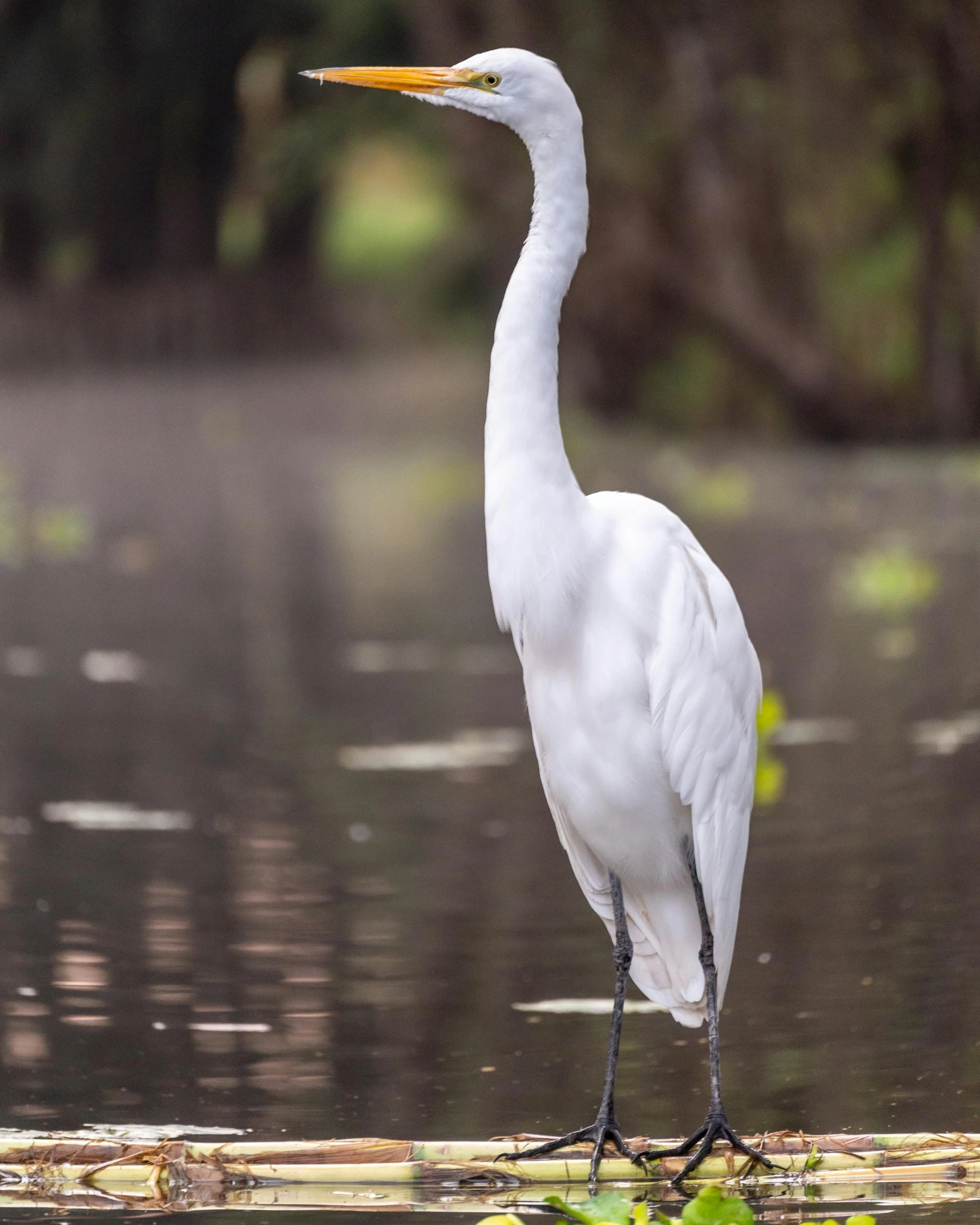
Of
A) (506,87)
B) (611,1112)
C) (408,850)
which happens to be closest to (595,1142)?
(611,1112)

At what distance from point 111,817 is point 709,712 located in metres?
3.03

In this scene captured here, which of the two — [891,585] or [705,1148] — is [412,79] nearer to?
[705,1148]

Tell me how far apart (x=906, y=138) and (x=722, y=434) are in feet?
10.6

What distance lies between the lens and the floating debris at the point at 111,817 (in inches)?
234

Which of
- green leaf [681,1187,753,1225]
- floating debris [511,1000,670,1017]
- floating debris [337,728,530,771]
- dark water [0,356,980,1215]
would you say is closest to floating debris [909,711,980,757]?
dark water [0,356,980,1215]

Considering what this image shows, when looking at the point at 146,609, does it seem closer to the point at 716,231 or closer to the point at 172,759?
the point at 172,759

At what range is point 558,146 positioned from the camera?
3516 millimetres

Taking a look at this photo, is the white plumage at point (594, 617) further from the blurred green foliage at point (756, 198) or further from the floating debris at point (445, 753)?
the blurred green foliage at point (756, 198)

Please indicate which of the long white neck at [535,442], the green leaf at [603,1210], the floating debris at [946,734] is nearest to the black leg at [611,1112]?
the green leaf at [603,1210]

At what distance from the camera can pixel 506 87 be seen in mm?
3533

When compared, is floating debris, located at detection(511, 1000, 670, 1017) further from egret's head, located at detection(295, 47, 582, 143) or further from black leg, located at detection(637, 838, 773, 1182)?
egret's head, located at detection(295, 47, 582, 143)

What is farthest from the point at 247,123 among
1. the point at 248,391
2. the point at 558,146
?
the point at 558,146

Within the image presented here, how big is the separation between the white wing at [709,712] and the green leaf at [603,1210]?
763mm

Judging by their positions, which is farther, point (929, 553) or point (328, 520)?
point (328, 520)
